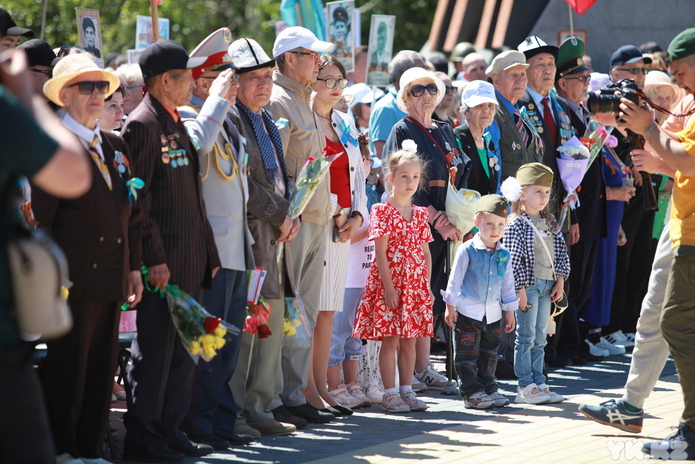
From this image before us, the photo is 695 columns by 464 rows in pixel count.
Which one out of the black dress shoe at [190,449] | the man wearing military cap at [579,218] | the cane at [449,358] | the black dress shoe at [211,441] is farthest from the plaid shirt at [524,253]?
the black dress shoe at [190,449]

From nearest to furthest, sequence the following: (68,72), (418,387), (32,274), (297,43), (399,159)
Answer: (32,274)
(68,72)
(297,43)
(399,159)
(418,387)

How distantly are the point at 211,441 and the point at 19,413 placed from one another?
9.54ft

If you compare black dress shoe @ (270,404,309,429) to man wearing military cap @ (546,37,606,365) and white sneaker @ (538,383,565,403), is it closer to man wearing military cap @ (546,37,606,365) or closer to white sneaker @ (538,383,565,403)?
white sneaker @ (538,383,565,403)

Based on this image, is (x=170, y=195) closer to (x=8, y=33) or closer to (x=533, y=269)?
(x=8, y=33)

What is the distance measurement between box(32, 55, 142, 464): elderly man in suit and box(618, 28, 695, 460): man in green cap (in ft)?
9.39

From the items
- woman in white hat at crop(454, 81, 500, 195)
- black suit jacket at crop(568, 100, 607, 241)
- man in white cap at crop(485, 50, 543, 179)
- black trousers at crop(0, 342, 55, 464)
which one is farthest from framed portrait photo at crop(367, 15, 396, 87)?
black trousers at crop(0, 342, 55, 464)

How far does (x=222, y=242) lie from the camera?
20.6ft

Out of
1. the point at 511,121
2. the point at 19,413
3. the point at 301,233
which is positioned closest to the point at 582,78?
the point at 511,121

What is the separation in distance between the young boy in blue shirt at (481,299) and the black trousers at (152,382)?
2385 millimetres

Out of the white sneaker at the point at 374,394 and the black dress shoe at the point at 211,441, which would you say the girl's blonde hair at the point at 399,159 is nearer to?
the white sneaker at the point at 374,394

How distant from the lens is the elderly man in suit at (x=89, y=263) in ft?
17.6

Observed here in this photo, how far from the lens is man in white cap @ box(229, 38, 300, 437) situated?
6668 millimetres


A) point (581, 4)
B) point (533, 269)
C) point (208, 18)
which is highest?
point (208, 18)

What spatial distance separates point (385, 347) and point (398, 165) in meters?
1.29
